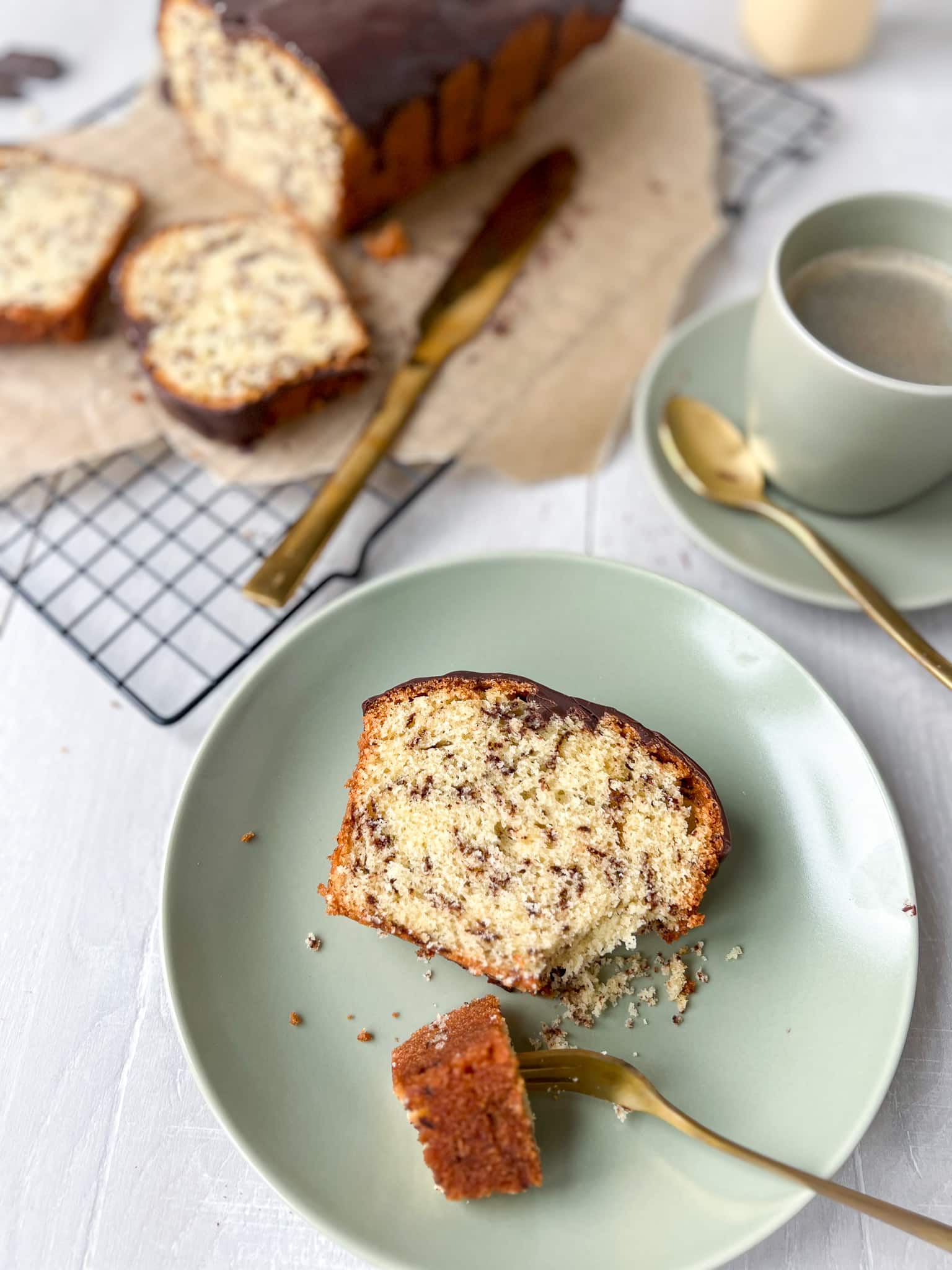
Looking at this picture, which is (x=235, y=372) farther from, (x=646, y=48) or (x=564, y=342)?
(x=646, y=48)

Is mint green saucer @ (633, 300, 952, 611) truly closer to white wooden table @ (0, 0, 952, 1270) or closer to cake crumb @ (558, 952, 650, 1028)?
white wooden table @ (0, 0, 952, 1270)

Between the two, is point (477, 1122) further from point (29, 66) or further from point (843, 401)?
point (29, 66)

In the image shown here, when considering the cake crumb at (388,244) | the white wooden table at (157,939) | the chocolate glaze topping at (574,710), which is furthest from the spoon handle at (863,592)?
the cake crumb at (388,244)

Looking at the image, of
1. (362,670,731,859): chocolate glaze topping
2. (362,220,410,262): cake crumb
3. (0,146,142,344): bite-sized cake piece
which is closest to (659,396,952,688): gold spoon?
(362,670,731,859): chocolate glaze topping

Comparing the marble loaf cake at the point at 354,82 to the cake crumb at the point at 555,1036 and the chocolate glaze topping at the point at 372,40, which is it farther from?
the cake crumb at the point at 555,1036

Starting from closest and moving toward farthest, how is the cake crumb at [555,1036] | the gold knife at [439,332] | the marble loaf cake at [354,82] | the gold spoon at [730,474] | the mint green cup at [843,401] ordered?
the cake crumb at [555,1036], the mint green cup at [843,401], the gold spoon at [730,474], the gold knife at [439,332], the marble loaf cake at [354,82]

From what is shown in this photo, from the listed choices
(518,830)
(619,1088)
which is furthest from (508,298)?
(619,1088)
